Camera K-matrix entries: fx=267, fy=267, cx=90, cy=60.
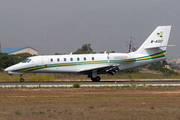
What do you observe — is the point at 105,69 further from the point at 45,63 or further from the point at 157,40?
the point at 157,40

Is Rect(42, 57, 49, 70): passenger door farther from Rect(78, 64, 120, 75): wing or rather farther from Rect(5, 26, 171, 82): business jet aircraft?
Rect(78, 64, 120, 75): wing

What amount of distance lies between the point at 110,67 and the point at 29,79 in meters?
11.0

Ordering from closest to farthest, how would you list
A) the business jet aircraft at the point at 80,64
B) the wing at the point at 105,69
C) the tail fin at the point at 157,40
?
the wing at the point at 105,69
the business jet aircraft at the point at 80,64
the tail fin at the point at 157,40

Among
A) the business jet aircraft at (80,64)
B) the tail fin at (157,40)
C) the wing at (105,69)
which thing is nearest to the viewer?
the wing at (105,69)

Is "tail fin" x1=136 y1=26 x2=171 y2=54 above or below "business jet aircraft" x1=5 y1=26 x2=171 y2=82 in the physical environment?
above

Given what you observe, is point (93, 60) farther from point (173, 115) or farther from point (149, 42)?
point (173, 115)

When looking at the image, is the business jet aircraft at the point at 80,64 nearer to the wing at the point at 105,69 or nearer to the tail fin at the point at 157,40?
the wing at the point at 105,69

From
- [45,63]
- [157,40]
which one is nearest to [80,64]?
[45,63]

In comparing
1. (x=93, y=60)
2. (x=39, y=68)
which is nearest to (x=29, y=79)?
(x=39, y=68)

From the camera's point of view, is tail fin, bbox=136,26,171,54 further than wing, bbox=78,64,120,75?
Yes

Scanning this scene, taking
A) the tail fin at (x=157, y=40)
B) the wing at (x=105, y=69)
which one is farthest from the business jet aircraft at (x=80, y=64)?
the tail fin at (x=157, y=40)

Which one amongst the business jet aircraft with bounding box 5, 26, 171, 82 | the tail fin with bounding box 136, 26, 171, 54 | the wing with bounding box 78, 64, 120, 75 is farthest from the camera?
the tail fin with bounding box 136, 26, 171, 54

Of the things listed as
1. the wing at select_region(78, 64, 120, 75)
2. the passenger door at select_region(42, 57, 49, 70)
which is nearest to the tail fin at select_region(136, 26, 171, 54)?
the wing at select_region(78, 64, 120, 75)

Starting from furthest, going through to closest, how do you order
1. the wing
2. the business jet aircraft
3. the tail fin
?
the tail fin
the business jet aircraft
the wing
